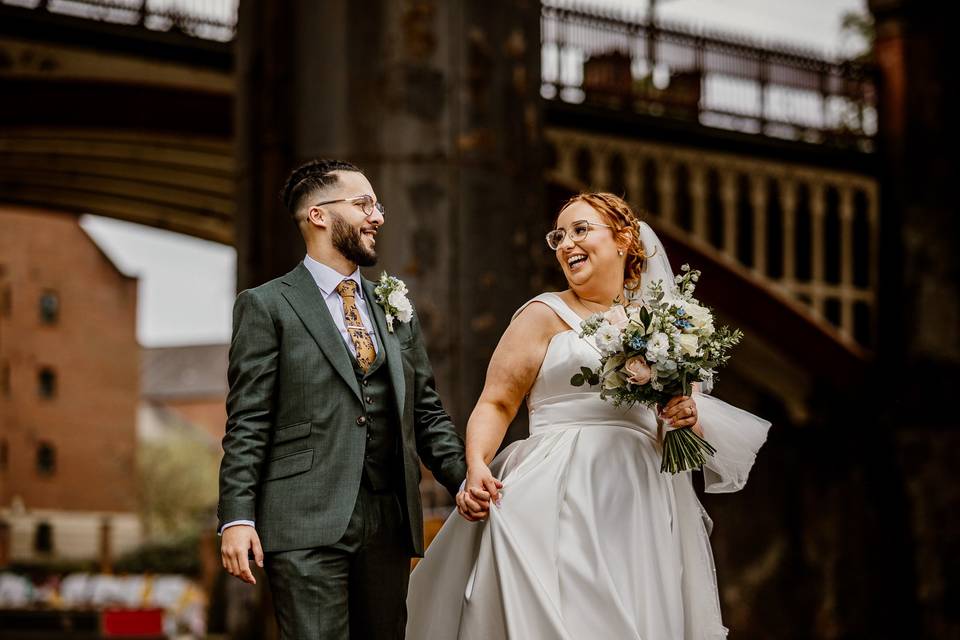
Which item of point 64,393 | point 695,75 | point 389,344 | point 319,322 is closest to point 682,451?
point 389,344

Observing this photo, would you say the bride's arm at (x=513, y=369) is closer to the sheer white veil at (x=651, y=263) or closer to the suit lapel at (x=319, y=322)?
the sheer white veil at (x=651, y=263)

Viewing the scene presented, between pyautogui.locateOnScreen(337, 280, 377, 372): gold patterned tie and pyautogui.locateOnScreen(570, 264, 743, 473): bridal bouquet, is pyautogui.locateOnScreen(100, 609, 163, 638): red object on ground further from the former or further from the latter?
pyautogui.locateOnScreen(570, 264, 743, 473): bridal bouquet

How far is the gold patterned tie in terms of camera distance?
4660 millimetres

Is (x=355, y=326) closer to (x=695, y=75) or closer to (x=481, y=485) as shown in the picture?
(x=481, y=485)

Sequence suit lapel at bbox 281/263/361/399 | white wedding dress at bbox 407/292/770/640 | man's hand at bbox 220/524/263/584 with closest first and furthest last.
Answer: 1. man's hand at bbox 220/524/263/584
2. suit lapel at bbox 281/263/361/399
3. white wedding dress at bbox 407/292/770/640

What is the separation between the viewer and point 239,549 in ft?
14.1

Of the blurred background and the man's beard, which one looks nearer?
the man's beard

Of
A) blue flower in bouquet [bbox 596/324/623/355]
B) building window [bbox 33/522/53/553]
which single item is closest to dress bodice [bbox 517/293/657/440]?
blue flower in bouquet [bbox 596/324/623/355]

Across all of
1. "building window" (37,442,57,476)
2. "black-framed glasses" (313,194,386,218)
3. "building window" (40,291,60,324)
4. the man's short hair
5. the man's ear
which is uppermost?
"building window" (40,291,60,324)

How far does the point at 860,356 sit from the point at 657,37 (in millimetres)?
4817

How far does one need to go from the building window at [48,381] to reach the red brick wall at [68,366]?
16 centimetres

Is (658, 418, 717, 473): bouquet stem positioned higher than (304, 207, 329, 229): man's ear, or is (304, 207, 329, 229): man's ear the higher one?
(304, 207, 329, 229): man's ear

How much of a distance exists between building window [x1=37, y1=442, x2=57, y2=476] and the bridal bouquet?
1769 inches

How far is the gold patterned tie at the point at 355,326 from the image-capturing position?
15.3 ft
